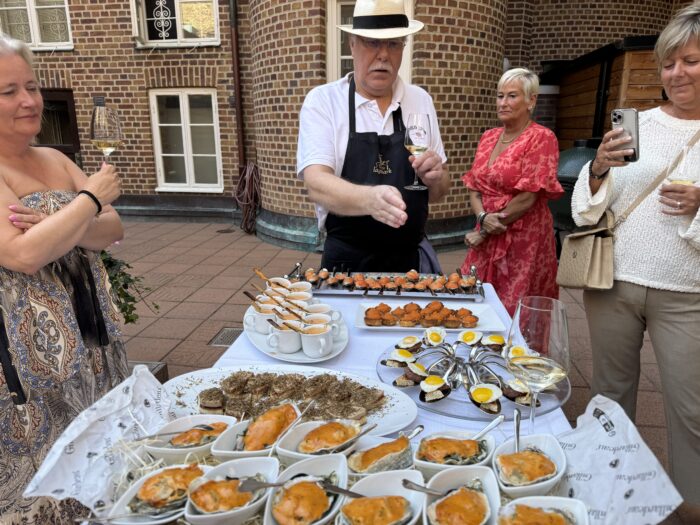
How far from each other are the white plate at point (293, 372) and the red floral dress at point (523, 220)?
151cm

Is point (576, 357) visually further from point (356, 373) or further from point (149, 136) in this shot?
point (149, 136)

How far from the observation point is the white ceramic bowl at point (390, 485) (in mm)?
912

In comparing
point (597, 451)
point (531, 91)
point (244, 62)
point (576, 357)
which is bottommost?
Result: point (576, 357)

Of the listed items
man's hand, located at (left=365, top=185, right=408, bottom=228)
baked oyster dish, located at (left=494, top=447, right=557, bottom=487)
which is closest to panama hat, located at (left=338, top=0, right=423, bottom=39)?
man's hand, located at (left=365, top=185, right=408, bottom=228)

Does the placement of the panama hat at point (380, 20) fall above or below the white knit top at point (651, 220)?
above

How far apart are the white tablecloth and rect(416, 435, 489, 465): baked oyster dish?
0.51 ft

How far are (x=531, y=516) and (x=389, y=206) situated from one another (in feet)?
3.24

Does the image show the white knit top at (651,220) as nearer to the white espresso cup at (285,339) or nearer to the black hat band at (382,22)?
the black hat band at (382,22)

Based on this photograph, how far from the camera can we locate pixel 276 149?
665 centimetres

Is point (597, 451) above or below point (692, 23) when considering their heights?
below

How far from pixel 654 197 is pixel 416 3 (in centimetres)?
471

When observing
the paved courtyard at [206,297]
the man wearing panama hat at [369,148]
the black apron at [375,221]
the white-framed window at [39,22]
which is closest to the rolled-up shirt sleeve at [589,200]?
the man wearing panama hat at [369,148]

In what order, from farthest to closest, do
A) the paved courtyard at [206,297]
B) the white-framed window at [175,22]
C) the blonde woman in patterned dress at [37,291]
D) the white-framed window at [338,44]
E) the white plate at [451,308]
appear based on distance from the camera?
the white-framed window at [175,22], the white-framed window at [338,44], the paved courtyard at [206,297], the white plate at [451,308], the blonde woman in patterned dress at [37,291]

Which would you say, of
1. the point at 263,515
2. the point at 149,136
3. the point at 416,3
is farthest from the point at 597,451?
the point at 149,136
